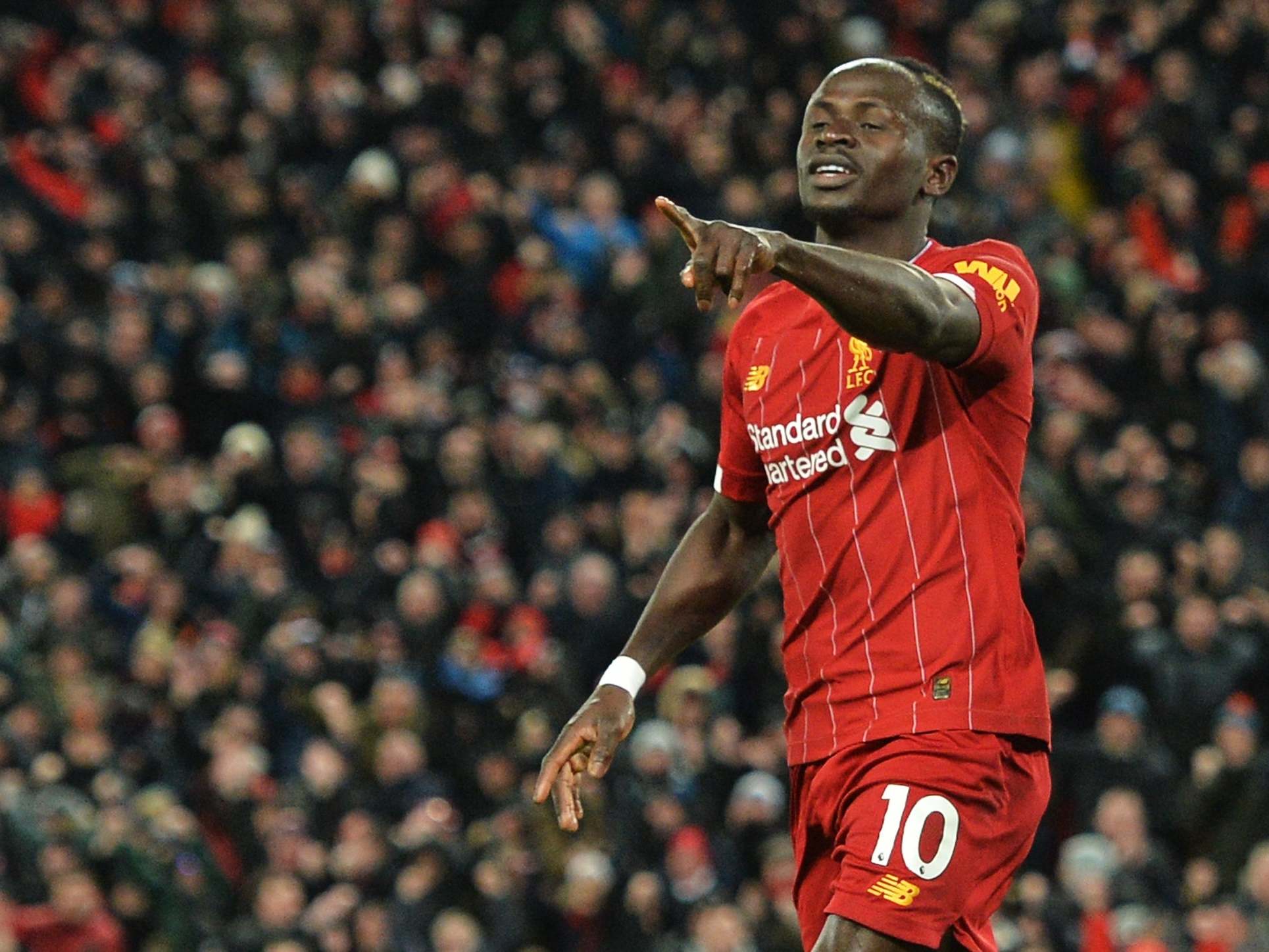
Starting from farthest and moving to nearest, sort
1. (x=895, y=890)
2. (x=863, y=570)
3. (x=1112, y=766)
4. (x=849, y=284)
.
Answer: (x=1112, y=766), (x=863, y=570), (x=895, y=890), (x=849, y=284)

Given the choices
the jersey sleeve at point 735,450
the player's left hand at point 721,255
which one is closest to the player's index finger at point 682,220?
the player's left hand at point 721,255

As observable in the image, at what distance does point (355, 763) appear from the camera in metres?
13.0

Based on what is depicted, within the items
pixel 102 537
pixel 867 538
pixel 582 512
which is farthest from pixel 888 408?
pixel 102 537

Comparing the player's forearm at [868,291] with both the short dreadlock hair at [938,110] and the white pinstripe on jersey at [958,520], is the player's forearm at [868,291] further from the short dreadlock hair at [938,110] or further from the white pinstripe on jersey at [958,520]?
the short dreadlock hair at [938,110]

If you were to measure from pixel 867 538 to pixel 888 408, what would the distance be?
0.27 m

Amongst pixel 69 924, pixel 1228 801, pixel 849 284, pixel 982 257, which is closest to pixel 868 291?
pixel 849 284

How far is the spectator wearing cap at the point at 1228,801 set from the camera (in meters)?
11.9

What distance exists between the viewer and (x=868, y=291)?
439 centimetres

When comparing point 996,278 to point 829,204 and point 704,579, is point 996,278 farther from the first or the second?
point 704,579

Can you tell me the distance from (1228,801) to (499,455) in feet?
16.4

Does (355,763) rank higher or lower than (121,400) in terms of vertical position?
lower

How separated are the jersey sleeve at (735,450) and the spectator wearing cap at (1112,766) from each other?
6914 millimetres

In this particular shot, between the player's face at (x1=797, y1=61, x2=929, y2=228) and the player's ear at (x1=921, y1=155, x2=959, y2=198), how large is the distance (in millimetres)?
32

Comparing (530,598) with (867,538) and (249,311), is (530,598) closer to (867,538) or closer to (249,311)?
(249,311)
